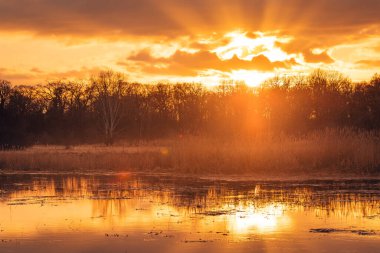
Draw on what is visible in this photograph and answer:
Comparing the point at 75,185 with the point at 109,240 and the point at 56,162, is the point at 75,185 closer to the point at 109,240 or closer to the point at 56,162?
the point at 56,162

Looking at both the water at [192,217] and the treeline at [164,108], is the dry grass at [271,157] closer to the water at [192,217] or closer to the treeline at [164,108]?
the water at [192,217]

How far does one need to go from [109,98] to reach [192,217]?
55.0m

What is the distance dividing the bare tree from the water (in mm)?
40099

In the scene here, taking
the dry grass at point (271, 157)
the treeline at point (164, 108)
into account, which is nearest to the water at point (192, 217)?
the dry grass at point (271, 157)

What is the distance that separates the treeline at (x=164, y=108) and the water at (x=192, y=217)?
3778cm

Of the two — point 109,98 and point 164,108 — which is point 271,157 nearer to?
point 109,98

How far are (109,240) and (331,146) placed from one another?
16573 millimetres

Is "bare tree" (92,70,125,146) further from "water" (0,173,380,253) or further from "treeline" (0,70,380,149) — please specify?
"water" (0,173,380,253)

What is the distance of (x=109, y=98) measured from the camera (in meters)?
69.3

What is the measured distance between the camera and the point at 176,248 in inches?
461

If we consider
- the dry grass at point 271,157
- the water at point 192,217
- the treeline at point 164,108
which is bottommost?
the water at point 192,217

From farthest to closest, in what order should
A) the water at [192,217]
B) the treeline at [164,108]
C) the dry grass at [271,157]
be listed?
the treeline at [164,108], the dry grass at [271,157], the water at [192,217]

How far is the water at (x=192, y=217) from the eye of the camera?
12.1 metres

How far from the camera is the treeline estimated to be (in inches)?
2489
